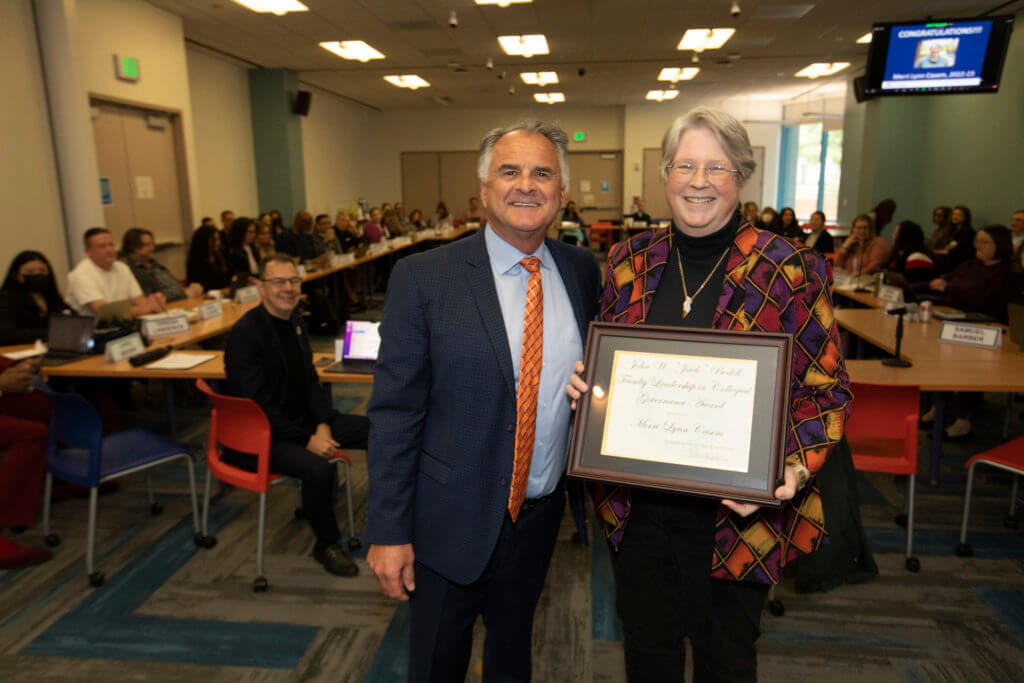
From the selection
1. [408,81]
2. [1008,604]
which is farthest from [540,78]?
[1008,604]

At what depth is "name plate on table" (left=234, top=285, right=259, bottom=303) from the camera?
544 cm

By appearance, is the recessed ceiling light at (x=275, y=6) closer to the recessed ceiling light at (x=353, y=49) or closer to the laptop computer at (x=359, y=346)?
the recessed ceiling light at (x=353, y=49)

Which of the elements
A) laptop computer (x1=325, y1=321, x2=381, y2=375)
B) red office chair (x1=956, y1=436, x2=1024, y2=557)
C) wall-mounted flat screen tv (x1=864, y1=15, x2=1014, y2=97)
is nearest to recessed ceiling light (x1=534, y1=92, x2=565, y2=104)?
wall-mounted flat screen tv (x1=864, y1=15, x2=1014, y2=97)

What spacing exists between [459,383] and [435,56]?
9486mm

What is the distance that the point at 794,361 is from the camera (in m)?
1.36

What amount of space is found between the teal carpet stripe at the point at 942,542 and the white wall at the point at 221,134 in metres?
8.33

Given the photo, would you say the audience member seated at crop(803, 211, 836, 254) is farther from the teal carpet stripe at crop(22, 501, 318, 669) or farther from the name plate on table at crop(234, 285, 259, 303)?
the teal carpet stripe at crop(22, 501, 318, 669)

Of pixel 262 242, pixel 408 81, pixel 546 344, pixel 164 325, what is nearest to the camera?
pixel 546 344

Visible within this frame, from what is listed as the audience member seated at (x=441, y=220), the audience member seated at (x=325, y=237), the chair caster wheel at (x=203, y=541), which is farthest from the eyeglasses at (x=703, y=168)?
the audience member seated at (x=441, y=220)

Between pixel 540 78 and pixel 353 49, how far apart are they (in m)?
3.96

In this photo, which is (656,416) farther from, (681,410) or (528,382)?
(528,382)

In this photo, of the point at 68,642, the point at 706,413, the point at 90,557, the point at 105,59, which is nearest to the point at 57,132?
the point at 105,59

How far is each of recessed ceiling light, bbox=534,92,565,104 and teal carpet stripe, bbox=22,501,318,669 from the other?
13195mm

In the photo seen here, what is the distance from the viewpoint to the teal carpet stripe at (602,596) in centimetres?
250
